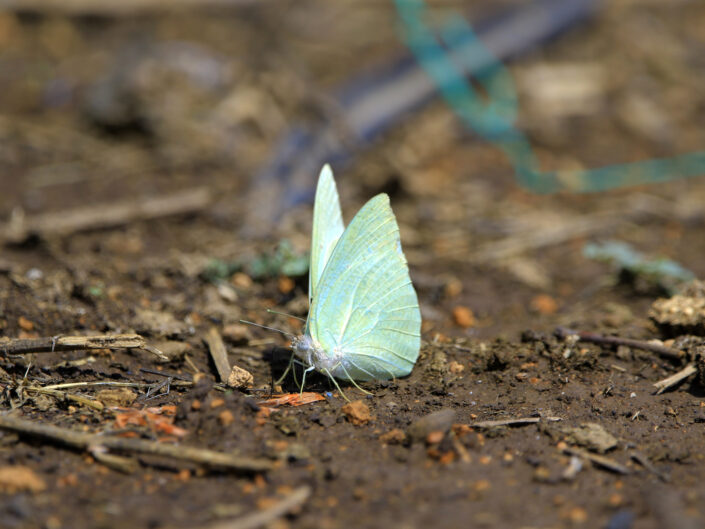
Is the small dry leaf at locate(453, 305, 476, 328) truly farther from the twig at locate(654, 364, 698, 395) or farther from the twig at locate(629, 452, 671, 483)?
the twig at locate(629, 452, 671, 483)

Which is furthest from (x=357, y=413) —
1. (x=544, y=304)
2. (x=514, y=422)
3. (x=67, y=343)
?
(x=544, y=304)

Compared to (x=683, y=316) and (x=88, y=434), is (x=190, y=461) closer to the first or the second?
(x=88, y=434)

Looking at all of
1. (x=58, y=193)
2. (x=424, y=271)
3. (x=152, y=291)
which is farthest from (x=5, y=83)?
(x=424, y=271)

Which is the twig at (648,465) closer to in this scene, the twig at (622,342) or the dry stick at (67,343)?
the twig at (622,342)

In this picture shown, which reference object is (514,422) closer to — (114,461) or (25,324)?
(114,461)

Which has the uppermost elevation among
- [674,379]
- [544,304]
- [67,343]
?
[67,343]

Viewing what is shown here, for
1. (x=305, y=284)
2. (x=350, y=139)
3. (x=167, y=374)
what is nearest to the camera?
(x=167, y=374)
